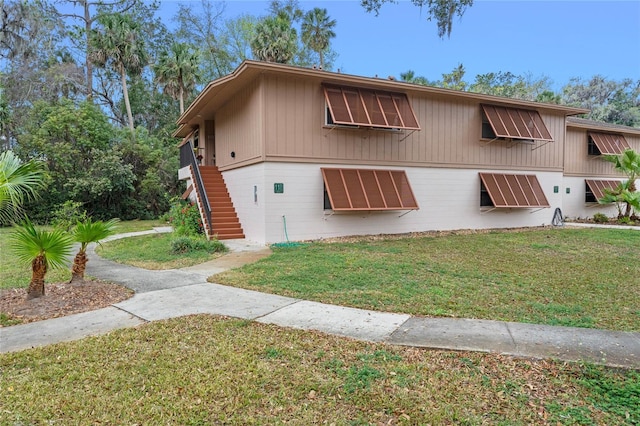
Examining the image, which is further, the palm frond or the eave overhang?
the eave overhang

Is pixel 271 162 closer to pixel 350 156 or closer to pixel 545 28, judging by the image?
pixel 350 156

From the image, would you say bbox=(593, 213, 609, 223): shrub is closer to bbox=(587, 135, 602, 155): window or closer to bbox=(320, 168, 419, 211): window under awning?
bbox=(587, 135, 602, 155): window

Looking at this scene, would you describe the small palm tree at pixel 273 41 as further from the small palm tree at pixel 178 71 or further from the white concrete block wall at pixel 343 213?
the white concrete block wall at pixel 343 213

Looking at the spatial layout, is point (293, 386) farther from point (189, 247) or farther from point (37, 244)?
point (189, 247)

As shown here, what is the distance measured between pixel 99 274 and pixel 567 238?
12314 mm

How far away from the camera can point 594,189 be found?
18.1 m

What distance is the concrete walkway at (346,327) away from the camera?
11.6 feet

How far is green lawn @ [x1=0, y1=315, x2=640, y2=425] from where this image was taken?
8.32 feet

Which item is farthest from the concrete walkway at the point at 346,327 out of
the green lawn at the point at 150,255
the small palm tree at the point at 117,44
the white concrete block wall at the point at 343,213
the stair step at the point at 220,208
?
the small palm tree at the point at 117,44

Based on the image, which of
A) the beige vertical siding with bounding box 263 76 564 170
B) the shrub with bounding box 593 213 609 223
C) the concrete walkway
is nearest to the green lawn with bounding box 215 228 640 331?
the concrete walkway

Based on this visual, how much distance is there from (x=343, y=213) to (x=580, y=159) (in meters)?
13.7

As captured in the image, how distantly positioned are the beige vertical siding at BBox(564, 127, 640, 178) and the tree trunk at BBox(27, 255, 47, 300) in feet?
64.4

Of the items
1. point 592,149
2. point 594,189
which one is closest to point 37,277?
point 594,189

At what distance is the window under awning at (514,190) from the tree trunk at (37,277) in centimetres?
1245
